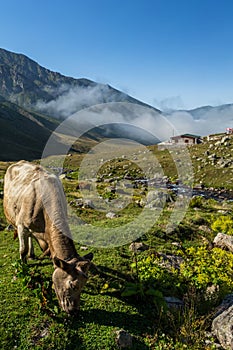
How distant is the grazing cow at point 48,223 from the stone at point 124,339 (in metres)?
1.46

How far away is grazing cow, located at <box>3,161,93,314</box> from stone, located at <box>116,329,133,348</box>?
57.6 inches

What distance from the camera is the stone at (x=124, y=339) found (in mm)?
8570

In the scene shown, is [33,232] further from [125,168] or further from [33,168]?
A: [125,168]

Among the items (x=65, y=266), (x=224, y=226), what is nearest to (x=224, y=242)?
(x=224, y=226)

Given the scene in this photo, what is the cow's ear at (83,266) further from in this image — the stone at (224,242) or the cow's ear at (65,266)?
the stone at (224,242)

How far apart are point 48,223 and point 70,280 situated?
2.94 metres

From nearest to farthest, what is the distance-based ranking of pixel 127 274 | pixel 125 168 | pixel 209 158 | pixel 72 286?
1. pixel 72 286
2. pixel 127 274
3. pixel 209 158
4. pixel 125 168

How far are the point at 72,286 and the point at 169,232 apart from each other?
447 inches

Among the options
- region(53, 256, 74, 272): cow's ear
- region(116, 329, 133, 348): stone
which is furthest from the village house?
region(53, 256, 74, 272): cow's ear

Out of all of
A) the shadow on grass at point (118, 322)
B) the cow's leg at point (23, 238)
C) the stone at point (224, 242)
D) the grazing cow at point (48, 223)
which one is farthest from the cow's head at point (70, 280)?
the stone at point (224, 242)

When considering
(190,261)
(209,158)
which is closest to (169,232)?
(190,261)

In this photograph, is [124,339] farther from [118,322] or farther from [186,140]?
[186,140]

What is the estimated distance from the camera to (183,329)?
29.6 feet

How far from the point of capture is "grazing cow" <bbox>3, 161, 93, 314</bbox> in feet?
28.3
